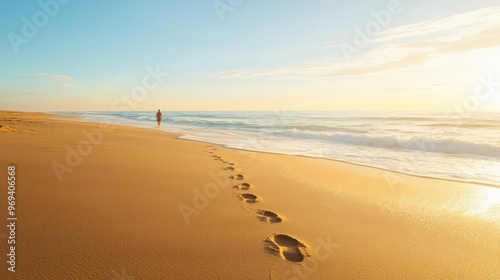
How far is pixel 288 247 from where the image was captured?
118 inches

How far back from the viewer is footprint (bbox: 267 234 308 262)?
9.07 feet

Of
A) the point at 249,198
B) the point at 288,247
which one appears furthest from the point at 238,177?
the point at 288,247

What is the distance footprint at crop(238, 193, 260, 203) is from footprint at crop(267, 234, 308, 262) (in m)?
1.35

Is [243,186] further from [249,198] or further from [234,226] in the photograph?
[234,226]

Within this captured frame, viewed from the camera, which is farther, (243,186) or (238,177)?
(238,177)

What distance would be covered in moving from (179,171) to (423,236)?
4.50 m

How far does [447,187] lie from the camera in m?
6.03

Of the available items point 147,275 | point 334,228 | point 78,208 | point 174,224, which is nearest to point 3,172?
point 78,208

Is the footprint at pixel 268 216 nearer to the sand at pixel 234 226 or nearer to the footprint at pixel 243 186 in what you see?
the sand at pixel 234 226

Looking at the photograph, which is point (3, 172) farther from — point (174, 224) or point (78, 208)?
point (174, 224)

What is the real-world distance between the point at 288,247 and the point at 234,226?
0.70m

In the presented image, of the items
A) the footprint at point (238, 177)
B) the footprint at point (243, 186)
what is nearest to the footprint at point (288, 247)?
the footprint at point (243, 186)

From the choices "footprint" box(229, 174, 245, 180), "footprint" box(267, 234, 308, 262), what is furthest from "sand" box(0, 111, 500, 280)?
"footprint" box(229, 174, 245, 180)

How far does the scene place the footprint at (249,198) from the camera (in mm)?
4516
